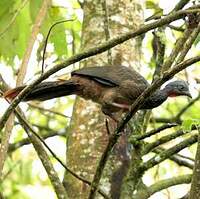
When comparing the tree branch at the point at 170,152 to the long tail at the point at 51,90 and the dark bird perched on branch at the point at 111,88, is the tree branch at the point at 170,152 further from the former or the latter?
the long tail at the point at 51,90

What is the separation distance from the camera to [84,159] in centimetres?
288

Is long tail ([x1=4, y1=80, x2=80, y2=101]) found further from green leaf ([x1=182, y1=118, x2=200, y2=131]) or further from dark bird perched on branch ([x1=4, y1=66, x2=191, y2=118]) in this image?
green leaf ([x1=182, y1=118, x2=200, y2=131])

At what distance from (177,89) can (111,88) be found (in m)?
0.35

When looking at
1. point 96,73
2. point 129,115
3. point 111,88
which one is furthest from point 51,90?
point 129,115

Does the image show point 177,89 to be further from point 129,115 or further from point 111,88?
point 129,115

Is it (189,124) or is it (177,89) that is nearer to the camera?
(189,124)

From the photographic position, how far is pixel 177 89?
3.08 m

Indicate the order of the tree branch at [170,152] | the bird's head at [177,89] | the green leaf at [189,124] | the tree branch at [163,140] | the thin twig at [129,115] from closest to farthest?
the thin twig at [129,115]
the green leaf at [189,124]
the tree branch at [163,140]
the tree branch at [170,152]
the bird's head at [177,89]

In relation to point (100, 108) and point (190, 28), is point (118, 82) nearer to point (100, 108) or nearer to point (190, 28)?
point (100, 108)

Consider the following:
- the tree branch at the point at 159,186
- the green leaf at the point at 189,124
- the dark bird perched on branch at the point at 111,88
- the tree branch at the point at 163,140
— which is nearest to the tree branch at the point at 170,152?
the tree branch at the point at 163,140

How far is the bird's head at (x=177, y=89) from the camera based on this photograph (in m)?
3.07

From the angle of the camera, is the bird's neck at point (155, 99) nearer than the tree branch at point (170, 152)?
No

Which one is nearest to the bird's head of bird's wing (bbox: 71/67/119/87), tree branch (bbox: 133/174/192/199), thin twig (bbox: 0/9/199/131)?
bird's wing (bbox: 71/67/119/87)

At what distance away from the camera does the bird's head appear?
3.07 metres
